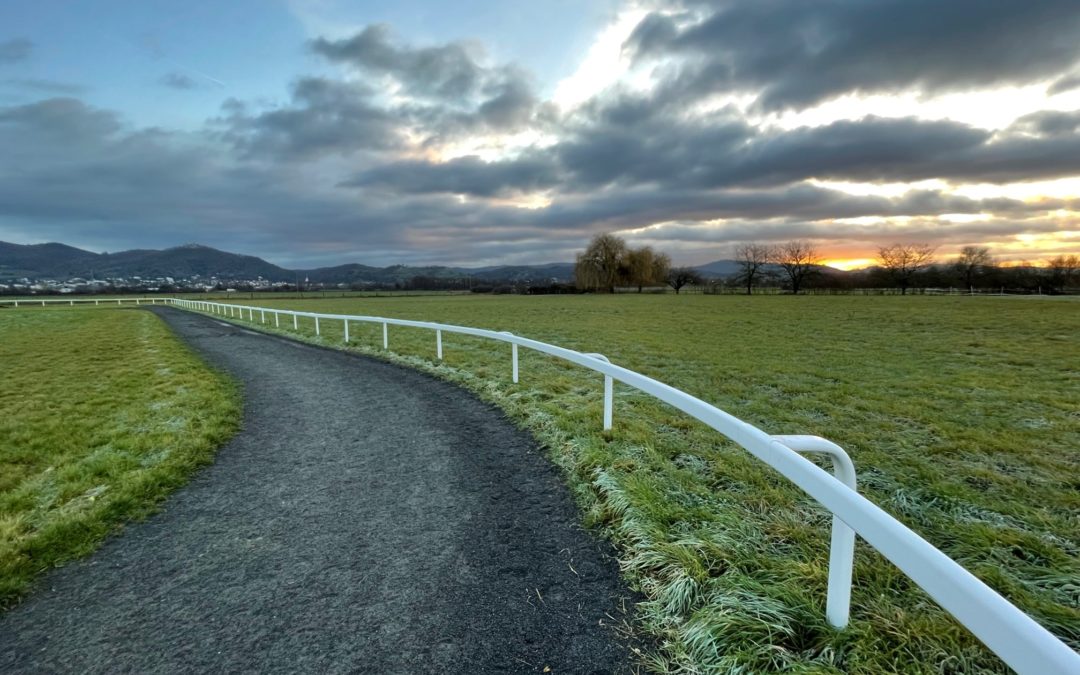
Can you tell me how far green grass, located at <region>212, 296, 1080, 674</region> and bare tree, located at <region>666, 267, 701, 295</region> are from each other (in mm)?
94766

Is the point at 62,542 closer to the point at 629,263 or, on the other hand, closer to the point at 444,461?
the point at 444,461

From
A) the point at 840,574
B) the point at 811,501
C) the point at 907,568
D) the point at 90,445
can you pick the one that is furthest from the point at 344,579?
the point at 90,445

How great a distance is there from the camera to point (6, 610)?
3.01 meters

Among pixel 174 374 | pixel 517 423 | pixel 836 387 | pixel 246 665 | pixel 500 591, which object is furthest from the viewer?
pixel 174 374

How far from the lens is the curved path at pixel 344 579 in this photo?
2576 millimetres

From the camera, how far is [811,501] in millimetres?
4172

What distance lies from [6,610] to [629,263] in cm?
9774

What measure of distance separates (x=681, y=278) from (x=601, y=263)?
19580 mm

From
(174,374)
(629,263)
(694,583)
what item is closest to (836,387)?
(694,583)

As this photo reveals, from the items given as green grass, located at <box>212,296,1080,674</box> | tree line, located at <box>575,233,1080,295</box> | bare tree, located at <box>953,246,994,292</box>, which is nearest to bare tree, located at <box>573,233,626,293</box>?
tree line, located at <box>575,233,1080,295</box>

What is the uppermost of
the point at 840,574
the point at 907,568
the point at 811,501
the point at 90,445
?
the point at 907,568

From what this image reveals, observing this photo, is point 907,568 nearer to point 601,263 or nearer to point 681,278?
point 601,263

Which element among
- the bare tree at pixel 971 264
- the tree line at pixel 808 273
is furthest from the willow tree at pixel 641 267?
the bare tree at pixel 971 264

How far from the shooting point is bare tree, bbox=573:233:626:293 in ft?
313
